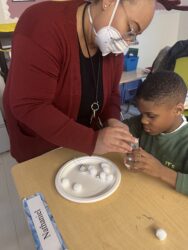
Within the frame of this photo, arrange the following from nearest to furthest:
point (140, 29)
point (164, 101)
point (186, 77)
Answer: point (140, 29)
point (164, 101)
point (186, 77)

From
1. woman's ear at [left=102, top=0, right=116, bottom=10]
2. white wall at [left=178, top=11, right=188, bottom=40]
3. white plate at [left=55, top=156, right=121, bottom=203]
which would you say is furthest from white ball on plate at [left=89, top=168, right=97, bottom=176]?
white wall at [left=178, top=11, right=188, bottom=40]

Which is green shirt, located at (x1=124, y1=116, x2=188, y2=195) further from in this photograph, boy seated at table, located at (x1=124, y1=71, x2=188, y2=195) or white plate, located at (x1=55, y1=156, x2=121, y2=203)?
white plate, located at (x1=55, y1=156, x2=121, y2=203)

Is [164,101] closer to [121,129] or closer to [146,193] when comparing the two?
[121,129]

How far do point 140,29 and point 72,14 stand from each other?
8.9 inches

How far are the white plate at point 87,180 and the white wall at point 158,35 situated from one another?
7.61 feet

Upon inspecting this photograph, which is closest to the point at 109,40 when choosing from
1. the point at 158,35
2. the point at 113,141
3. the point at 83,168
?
the point at 113,141

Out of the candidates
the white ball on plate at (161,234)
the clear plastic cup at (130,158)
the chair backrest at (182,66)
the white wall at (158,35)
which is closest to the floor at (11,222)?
the clear plastic cup at (130,158)

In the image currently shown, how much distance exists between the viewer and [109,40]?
2.65 ft

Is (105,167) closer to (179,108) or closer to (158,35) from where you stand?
(179,108)

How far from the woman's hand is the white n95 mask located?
29 cm

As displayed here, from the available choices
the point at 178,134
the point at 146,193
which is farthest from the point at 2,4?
the point at 146,193

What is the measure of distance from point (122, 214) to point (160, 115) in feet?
1.38

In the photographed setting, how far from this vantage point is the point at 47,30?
0.75 m

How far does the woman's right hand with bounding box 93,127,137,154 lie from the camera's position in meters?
0.77
